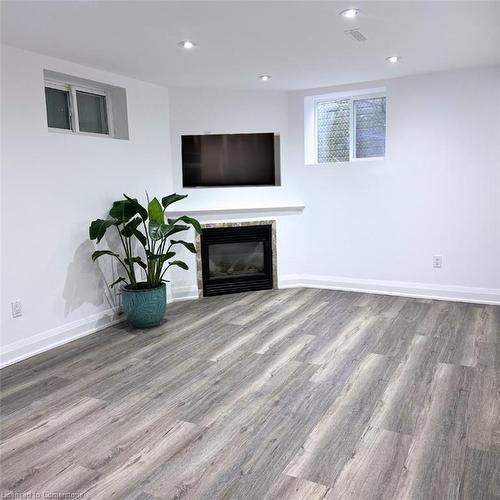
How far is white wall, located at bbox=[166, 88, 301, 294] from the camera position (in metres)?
4.92

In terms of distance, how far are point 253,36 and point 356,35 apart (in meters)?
0.73

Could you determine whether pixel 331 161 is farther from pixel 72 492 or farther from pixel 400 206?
pixel 72 492

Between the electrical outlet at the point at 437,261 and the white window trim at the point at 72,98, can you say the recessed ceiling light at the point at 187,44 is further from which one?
the electrical outlet at the point at 437,261

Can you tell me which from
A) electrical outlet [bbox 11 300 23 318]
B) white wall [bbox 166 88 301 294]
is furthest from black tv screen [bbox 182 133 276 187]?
electrical outlet [bbox 11 300 23 318]

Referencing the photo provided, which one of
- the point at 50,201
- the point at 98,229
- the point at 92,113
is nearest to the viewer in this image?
the point at 50,201

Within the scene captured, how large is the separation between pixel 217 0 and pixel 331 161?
296cm

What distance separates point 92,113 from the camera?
4.18 meters

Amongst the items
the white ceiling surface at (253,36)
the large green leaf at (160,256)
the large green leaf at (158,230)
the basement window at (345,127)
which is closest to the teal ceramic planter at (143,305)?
the large green leaf at (160,256)

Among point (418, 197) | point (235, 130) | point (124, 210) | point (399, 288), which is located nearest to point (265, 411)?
point (124, 210)

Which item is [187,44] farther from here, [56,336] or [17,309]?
[56,336]

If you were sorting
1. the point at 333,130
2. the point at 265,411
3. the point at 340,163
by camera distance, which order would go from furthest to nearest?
the point at 333,130
the point at 340,163
the point at 265,411

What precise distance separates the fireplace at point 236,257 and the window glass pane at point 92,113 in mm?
1521

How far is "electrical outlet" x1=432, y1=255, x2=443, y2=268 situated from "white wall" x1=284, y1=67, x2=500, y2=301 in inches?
1.6

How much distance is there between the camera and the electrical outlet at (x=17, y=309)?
332 centimetres
